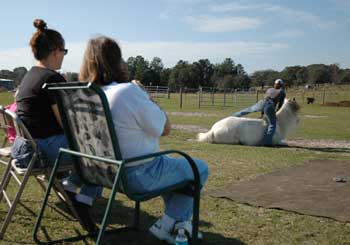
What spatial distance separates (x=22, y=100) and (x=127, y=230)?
1.47 meters

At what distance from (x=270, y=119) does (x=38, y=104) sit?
7545mm

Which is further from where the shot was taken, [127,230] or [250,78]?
[250,78]

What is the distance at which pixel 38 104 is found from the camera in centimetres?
385

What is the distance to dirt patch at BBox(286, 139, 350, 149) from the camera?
10625 mm

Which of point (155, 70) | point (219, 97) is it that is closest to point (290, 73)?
point (155, 70)

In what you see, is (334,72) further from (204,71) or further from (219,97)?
(219,97)

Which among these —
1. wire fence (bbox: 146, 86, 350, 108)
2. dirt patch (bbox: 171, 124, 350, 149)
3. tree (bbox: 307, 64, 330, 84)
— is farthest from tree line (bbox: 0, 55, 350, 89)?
dirt patch (bbox: 171, 124, 350, 149)

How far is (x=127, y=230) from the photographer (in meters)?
3.91

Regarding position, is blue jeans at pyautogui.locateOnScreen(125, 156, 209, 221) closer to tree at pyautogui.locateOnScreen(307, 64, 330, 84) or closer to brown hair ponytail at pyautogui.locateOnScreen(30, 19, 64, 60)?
brown hair ponytail at pyautogui.locateOnScreen(30, 19, 64, 60)

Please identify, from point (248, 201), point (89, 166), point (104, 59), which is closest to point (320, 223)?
point (248, 201)

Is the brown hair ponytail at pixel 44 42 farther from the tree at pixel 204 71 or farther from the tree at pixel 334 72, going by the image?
the tree at pixel 204 71

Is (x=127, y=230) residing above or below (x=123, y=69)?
below

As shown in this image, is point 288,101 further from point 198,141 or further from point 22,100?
point 22,100

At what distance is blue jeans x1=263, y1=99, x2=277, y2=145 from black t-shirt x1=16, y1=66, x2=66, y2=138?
287 inches
